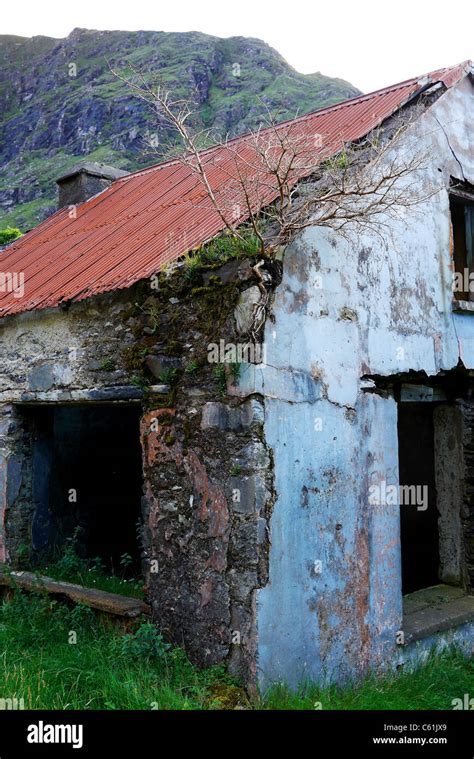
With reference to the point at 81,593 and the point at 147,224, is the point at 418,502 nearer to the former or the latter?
the point at 81,593

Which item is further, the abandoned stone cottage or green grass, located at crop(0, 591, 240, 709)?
the abandoned stone cottage

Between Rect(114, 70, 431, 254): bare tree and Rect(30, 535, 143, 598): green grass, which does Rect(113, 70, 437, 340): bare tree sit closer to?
Rect(114, 70, 431, 254): bare tree

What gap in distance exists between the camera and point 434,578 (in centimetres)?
680

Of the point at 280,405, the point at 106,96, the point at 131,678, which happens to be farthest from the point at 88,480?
the point at 106,96

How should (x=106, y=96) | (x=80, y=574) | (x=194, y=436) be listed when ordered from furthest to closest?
(x=106, y=96) → (x=80, y=574) → (x=194, y=436)

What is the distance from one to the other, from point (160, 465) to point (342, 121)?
3.71 metres

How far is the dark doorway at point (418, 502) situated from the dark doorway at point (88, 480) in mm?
2976

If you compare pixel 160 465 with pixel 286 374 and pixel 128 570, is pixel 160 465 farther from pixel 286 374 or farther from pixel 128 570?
pixel 128 570

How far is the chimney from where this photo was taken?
363 inches

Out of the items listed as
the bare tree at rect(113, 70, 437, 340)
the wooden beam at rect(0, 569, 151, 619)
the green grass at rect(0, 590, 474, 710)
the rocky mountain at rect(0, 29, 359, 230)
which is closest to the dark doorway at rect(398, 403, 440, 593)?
the green grass at rect(0, 590, 474, 710)

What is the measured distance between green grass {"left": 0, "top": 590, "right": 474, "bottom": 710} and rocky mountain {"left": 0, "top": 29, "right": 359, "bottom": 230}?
32.4m

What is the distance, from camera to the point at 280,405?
4215mm

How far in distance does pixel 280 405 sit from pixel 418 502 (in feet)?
10.8
